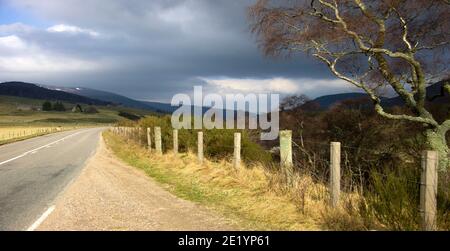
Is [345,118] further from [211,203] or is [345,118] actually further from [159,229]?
[159,229]

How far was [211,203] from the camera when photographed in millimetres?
9781

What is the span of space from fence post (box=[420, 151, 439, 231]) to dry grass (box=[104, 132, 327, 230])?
1630 millimetres

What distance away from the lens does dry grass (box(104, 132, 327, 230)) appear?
7.88 metres

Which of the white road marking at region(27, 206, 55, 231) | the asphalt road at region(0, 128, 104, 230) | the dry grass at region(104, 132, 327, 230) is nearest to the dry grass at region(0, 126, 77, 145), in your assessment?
the asphalt road at region(0, 128, 104, 230)

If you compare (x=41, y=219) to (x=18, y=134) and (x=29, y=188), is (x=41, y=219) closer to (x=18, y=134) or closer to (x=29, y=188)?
(x=29, y=188)

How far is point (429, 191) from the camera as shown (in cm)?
607

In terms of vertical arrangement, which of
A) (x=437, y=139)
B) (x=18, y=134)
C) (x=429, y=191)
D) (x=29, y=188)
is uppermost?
(x=429, y=191)

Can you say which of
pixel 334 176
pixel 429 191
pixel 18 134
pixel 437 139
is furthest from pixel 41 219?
pixel 18 134

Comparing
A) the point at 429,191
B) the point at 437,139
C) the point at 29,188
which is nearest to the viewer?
the point at 429,191

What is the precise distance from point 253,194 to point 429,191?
4522mm

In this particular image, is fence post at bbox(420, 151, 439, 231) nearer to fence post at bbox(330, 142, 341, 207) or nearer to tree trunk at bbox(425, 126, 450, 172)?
fence post at bbox(330, 142, 341, 207)

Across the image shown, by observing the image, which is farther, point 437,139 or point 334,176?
point 437,139

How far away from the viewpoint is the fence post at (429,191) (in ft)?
19.7
